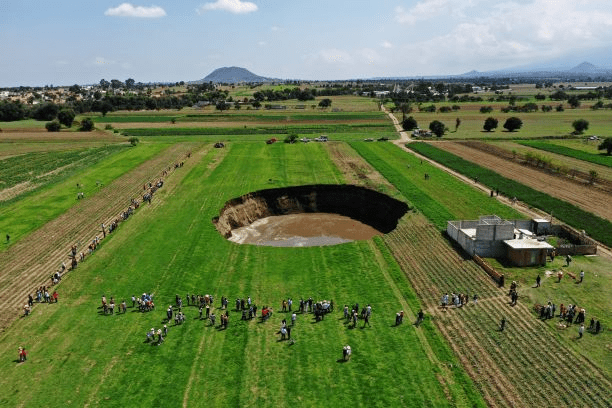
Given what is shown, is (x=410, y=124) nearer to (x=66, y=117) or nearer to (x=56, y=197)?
(x=56, y=197)

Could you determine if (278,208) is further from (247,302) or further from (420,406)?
(420,406)

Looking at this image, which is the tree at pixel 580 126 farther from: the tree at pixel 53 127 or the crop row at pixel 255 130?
the tree at pixel 53 127

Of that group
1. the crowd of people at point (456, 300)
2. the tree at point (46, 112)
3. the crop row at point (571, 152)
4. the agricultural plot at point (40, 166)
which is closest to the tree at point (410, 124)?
the crop row at point (571, 152)

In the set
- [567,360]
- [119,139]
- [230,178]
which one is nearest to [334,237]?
[230,178]

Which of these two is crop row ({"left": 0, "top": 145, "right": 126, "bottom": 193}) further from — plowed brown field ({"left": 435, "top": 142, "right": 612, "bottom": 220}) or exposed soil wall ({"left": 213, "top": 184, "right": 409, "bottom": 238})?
plowed brown field ({"left": 435, "top": 142, "right": 612, "bottom": 220})

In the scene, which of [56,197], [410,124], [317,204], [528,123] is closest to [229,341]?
[317,204]
